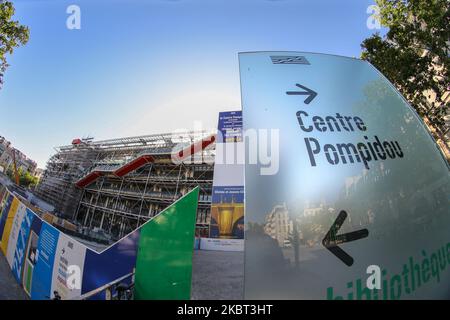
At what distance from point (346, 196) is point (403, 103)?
1041mm

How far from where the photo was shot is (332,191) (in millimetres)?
1028

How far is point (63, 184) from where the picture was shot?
22438 millimetres

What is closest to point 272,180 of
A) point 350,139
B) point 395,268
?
point 350,139

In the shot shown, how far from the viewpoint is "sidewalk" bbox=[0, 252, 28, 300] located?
13.0ft

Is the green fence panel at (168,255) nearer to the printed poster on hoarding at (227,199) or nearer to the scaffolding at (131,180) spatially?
the printed poster on hoarding at (227,199)

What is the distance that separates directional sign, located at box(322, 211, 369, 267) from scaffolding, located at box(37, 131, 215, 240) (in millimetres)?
12751

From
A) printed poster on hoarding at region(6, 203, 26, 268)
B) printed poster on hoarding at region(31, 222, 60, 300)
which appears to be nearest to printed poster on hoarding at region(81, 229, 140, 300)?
printed poster on hoarding at region(31, 222, 60, 300)

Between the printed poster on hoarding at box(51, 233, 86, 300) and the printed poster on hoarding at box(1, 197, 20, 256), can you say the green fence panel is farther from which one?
the printed poster on hoarding at box(1, 197, 20, 256)

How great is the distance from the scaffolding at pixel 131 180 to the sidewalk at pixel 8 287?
9880mm

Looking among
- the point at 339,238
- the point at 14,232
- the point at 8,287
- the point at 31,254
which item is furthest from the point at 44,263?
the point at 339,238

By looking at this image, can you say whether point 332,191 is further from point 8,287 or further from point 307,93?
point 8,287

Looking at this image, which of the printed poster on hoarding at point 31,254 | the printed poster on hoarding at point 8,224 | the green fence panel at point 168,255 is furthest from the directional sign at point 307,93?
the printed poster on hoarding at point 8,224

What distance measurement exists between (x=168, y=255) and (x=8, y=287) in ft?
15.0

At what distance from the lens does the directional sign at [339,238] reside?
3.17 ft
